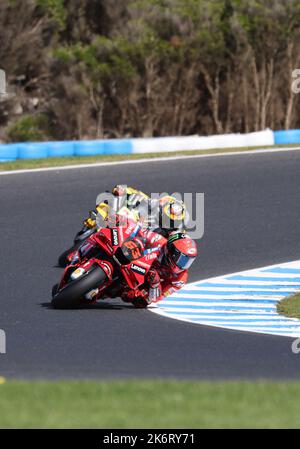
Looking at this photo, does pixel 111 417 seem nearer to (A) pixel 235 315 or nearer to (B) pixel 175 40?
(A) pixel 235 315

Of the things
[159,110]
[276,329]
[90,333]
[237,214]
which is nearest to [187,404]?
[90,333]

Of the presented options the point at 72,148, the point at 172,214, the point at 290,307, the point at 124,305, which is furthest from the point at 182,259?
the point at 72,148

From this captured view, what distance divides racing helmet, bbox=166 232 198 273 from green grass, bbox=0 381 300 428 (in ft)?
11.2

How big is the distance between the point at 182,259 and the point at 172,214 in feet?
1.35

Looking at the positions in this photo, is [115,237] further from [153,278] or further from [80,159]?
[80,159]

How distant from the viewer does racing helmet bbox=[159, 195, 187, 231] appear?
33.5ft

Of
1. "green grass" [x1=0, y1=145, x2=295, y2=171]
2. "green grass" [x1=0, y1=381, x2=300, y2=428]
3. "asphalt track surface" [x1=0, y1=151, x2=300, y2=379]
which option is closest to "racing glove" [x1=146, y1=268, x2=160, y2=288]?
"asphalt track surface" [x1=0, y1=151, x2=300, y2=379]

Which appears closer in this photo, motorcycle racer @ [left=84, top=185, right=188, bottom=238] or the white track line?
motorcycle racer @ [left=84, top=185, right=188, bottom=238]

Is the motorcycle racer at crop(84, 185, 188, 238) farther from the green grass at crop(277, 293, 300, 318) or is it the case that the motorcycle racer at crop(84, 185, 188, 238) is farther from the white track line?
the white track line

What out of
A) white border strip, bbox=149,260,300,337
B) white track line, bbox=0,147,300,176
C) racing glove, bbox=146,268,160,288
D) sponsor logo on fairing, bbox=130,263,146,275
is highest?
white track line, bbox=0,147,300,176

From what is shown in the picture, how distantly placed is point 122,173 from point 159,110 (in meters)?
9.68

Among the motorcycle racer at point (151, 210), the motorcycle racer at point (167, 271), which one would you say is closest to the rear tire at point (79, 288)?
the motorcycle racer at point (167, 271)

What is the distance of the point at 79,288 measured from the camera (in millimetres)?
9984

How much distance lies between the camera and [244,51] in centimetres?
2777
